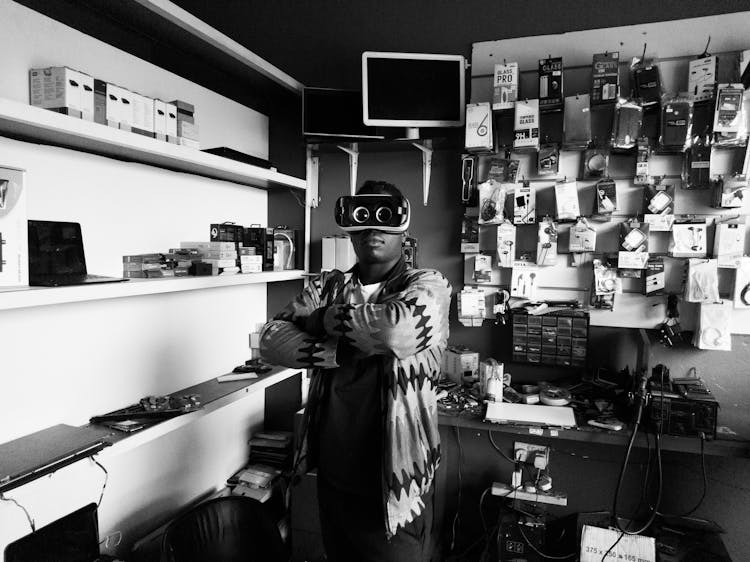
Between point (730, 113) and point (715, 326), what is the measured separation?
0.89 m

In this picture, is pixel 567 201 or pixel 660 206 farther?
pixel 567 201

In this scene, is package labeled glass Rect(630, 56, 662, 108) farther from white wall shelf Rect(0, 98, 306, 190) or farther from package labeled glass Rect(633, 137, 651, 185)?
white wall shelf Rect(0, 98, 306, 190)

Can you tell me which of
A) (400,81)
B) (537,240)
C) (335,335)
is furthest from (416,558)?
(400,81)

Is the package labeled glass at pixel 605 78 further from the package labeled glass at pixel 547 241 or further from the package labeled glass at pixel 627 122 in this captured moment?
the package labeled glass at pixel 547 241

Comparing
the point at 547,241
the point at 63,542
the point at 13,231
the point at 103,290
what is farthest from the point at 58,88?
the point at 547,241

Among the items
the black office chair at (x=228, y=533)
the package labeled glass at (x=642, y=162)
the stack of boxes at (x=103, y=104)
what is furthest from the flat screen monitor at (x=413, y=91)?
the black office chair at (x=228, y=533)

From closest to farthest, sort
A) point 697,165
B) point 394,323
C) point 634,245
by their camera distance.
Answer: point 394,323, point 697,165, point 634,245

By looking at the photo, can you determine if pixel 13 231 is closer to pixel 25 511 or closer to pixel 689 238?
pixel 25 511

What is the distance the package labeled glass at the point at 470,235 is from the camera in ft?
8.09

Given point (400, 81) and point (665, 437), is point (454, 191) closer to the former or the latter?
point (400, 81)

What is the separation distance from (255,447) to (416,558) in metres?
1.42

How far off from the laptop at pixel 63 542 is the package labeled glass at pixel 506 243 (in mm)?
1949

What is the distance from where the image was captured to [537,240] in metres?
2.39

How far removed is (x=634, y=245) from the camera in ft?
7.29
